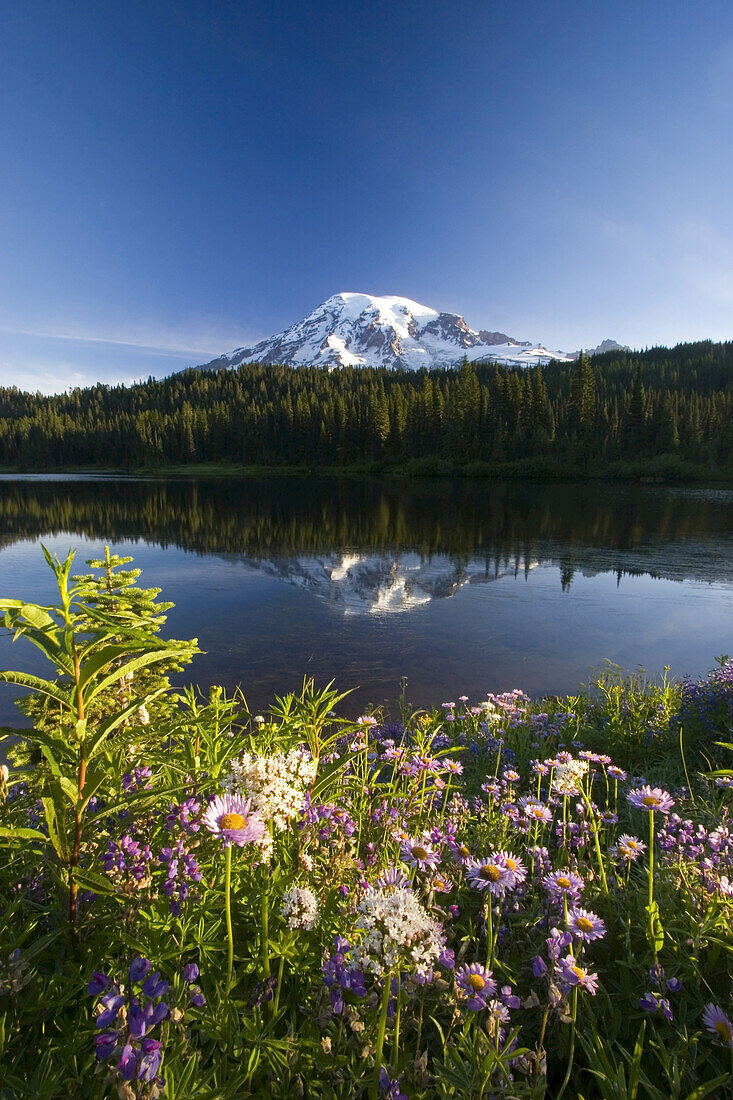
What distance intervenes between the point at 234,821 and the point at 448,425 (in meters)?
109

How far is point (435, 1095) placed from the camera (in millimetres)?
1994

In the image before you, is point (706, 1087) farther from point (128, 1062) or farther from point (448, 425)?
point (448, 425)

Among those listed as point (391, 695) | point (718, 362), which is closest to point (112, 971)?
point (391, 695)

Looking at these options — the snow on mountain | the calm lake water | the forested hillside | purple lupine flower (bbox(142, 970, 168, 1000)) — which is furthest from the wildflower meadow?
the forested hillside

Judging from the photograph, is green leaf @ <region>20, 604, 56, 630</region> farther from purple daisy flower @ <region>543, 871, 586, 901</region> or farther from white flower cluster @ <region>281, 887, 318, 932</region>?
purple daisy flower @ <region>543, 871, 586, 901</region>

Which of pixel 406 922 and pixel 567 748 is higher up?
pixel 406 922

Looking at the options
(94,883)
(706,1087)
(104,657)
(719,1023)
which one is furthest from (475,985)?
(104,657)

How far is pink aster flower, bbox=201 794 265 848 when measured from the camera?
1.71 meters

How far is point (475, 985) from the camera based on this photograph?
75.4 inches

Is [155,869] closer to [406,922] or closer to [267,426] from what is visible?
[406,922]

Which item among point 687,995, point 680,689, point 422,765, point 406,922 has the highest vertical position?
point 406,922

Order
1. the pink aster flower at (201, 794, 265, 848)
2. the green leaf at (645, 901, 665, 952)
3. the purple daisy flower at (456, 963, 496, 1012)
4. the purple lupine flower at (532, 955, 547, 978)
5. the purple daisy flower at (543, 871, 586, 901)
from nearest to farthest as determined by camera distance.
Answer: the pink aster flower at (201, 794, 265, 848)
the purple daisy flower at (456, 963, 496, 1012)
the purple lupine flower at (532, 955, 547, 978)
the purple daisy flower at (543, 871, 586, 901)
the green leaf at (645, 901, 665, 952)

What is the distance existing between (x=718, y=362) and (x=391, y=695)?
648 feet

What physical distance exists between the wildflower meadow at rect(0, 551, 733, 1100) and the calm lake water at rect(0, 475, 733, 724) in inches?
46.7
